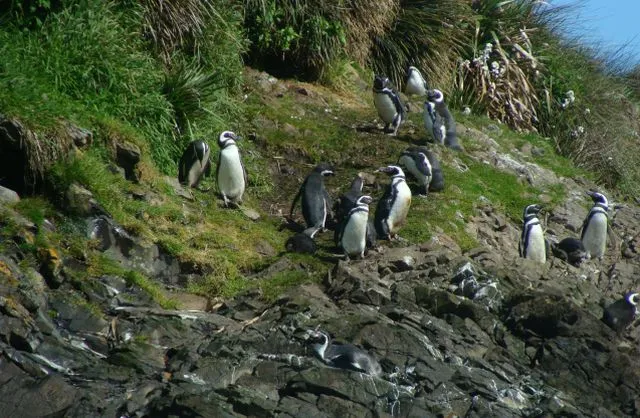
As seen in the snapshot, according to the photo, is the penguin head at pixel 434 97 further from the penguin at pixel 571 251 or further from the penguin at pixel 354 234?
the penguin at pixel 354 234

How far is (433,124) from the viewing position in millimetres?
17938

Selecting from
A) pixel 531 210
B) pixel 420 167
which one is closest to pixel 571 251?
pixel 531 210

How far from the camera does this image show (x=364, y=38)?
20.9m

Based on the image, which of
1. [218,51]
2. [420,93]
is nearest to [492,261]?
[218,51]

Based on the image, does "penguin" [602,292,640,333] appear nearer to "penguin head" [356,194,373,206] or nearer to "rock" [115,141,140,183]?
"penguin head" [356,194,373,206]

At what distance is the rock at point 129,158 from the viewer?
43.7 feet

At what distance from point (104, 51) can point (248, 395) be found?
6536 millimetres

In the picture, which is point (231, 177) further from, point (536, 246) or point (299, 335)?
point (299, 335)

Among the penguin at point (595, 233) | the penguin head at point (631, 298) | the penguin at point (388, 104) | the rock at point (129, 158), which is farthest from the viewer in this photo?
the penguin at point (388, 104)

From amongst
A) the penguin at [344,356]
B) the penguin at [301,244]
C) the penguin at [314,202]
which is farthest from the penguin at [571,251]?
the penguin at [344,356]

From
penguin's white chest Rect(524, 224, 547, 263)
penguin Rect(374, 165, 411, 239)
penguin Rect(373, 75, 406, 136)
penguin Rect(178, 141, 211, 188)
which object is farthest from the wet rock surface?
penguin Rect(373, 75, 406, 136)

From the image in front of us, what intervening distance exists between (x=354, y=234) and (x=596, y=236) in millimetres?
4890

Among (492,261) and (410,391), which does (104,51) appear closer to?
(492,261)

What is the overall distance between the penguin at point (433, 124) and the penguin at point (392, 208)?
3205 mm
